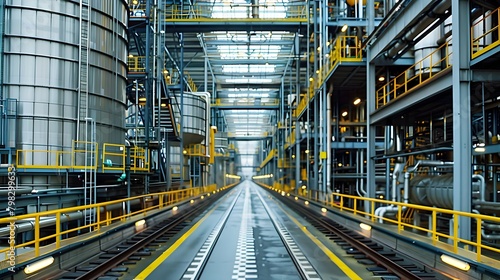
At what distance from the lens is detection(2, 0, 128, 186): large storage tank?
16.4m

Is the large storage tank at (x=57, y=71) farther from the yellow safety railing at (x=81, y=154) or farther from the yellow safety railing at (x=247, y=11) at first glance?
the yellow safety railing at (x=247, y=11)

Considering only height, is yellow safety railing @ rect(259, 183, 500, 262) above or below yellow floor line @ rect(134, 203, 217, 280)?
above

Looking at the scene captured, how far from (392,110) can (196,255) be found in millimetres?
9583

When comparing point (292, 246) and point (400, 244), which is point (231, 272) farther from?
point (400, 244)

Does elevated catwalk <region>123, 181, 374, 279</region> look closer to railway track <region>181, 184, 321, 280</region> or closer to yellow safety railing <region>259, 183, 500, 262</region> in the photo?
railway track <region>181, 184, 321, 280</region>

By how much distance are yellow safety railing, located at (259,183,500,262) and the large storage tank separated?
9943mm

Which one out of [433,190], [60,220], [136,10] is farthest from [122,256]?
[136,10]

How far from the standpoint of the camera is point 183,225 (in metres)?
16.9

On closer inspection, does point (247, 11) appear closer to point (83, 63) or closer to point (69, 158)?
point (83, 63)

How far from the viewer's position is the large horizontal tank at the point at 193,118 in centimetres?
3822

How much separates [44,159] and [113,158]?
328 centimetres

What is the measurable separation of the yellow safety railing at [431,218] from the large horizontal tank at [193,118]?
36.0 feet

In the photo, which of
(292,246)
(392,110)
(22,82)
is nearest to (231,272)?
(292,246)

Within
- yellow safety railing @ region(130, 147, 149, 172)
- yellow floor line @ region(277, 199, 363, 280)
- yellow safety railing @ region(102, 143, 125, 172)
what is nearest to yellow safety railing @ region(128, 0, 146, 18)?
yellow safety railing @ region(130, 147, 149, 172)
